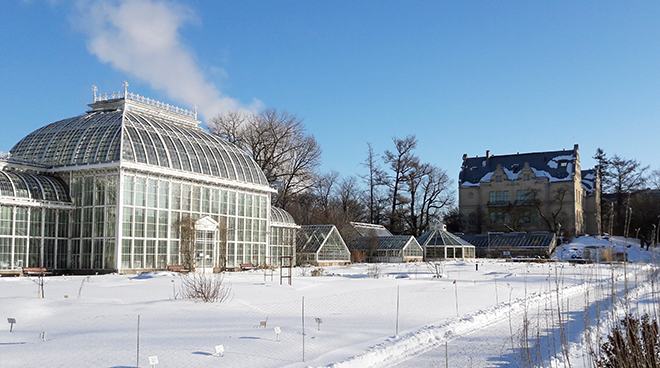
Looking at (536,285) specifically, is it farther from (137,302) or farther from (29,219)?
(29,219)

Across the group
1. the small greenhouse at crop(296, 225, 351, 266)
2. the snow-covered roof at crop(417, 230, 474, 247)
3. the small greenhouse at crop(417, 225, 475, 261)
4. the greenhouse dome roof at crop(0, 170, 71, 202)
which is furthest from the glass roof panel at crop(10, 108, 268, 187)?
the snow-covered roof at crop(417, 230, 474, 247)

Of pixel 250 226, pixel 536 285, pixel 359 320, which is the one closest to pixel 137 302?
pixel 359 320

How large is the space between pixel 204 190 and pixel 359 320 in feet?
77.9

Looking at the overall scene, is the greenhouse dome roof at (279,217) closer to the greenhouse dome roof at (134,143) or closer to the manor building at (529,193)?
the greenhouse dome roof at (134,143)

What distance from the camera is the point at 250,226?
4097 centimetres

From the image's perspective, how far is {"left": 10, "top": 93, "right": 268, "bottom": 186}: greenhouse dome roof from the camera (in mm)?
33116

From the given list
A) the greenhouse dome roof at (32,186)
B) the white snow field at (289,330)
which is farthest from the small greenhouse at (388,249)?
the white snow field at (289,330)

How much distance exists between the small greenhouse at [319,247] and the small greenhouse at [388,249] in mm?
5772

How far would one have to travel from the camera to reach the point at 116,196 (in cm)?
3184

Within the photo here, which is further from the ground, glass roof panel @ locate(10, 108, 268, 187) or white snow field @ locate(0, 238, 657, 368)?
glass roof panel @ locate(10, 108, 268, 187)

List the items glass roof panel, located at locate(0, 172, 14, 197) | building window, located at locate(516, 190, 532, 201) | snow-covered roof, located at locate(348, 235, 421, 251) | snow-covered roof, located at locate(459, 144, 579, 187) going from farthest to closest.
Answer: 1. building window, located at locate(516, 190, 532, 201)
2. snow-covered roof, located at locate(459, 144, 579, 187)
3. snow-covered roof, located at locate(348, 235, 421, 251)
4. glass roof panel, located at locate(0, 172, 14, 197)

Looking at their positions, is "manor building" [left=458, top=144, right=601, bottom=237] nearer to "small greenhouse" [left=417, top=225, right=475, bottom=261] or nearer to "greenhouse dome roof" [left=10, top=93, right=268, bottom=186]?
"small greenhouse" [left=417, top=225, right=475, bottom=261]

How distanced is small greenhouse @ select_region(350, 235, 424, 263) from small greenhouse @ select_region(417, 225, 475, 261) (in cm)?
207

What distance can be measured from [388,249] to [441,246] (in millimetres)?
6330
